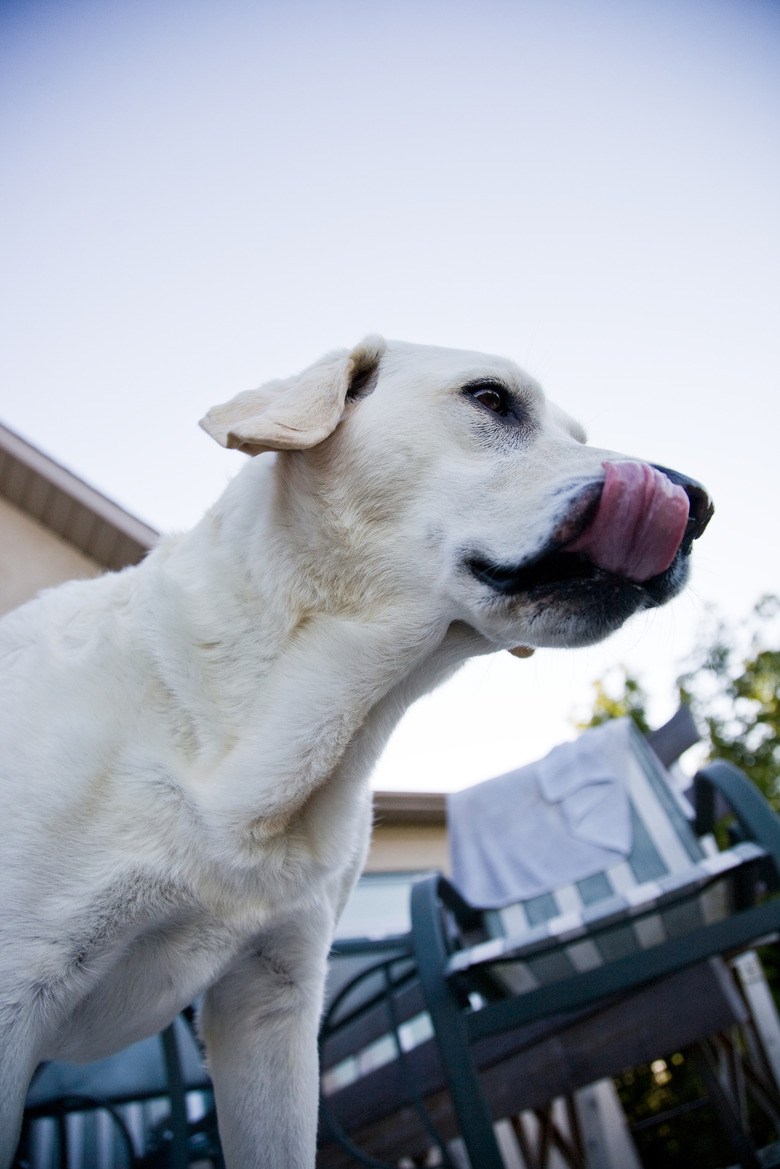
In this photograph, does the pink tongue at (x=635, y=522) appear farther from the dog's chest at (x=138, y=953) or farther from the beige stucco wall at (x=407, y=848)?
the beige stucco wall at (x=407, y=848)

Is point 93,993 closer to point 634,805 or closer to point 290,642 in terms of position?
point 290,642

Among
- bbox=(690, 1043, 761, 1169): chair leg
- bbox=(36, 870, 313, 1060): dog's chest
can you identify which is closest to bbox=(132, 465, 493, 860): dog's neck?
bbox=(36, 870, 313, 1060): dog's chest

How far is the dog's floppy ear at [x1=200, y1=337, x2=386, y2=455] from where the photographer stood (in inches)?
57.4

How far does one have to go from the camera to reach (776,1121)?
3564 mm

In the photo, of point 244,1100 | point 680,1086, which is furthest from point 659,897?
point 680,1086

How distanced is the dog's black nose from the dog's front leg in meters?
1.13

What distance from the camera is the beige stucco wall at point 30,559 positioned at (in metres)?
4.99

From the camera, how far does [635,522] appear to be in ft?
4.22

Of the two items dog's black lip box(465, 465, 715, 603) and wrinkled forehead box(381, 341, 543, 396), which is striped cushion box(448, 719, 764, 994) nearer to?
dog's black lip box(465, 465, 715, 603)

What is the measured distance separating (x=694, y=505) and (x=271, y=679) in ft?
2.99

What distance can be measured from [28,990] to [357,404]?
1.32 meters

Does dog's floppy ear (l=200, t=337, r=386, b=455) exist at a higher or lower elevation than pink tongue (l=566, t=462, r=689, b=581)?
higher

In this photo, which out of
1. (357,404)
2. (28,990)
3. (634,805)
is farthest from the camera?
(634,805)

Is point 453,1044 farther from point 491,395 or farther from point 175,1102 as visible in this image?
point 491,395
